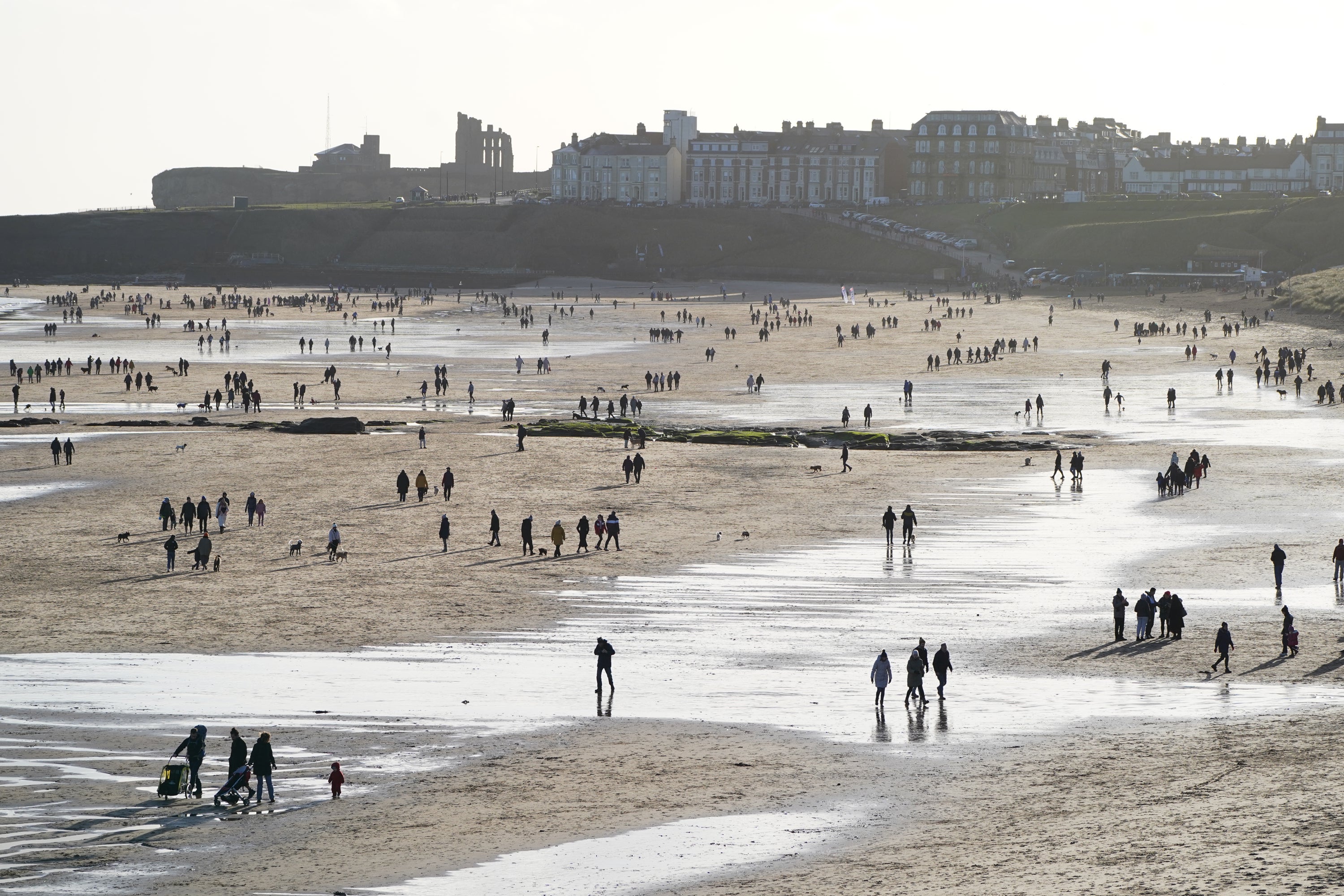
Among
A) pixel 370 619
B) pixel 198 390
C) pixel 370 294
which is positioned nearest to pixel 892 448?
pixel 370 619

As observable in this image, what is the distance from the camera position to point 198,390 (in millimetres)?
60625

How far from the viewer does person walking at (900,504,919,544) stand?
30453 mm

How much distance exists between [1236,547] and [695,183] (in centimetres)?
15685

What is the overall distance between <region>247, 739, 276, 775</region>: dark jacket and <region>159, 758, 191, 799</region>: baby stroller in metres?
0.86

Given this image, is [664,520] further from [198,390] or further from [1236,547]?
[198,390]

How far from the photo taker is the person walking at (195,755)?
16.8m

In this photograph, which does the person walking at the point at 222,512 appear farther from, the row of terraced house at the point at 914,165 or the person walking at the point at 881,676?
the row of terraced house at the point at 914,165

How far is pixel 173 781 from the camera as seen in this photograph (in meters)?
16.8

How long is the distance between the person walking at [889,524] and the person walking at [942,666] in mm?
9045

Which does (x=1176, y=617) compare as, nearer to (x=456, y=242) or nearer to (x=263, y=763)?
(x=263, y=763)

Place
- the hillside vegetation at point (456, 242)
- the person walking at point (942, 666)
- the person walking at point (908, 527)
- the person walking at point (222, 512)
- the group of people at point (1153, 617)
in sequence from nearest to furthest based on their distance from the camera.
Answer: the person walking at point (942, 666), the group of people at point (1153, 617), the person walking at point (908, 527), the person walking at point (222, 512), the hillside vegetation at point (456, 242)

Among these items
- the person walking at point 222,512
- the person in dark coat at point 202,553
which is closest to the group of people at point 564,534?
the person in dark coat at point 202,553

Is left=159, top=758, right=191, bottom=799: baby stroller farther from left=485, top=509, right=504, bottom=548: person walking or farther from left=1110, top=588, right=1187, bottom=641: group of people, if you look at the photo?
left=485, top=509, right=504, bottom=548: person walking

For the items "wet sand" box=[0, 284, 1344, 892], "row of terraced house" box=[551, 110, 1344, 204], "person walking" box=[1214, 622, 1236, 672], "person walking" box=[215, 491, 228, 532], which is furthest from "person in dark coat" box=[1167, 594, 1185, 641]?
"row of terraced house" box=[551, 110, 1344, 204]
